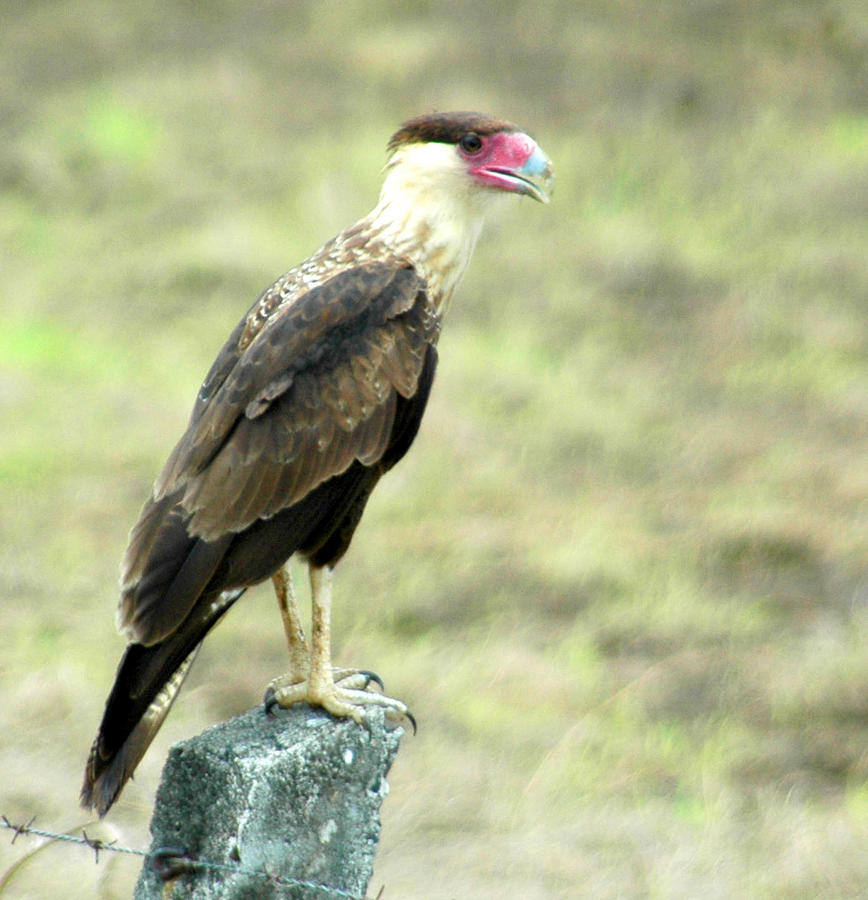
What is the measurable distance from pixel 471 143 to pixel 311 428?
0.75 m

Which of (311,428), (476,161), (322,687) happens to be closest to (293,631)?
(322,687)

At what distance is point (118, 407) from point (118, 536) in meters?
1.19

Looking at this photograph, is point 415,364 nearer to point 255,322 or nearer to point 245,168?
point 255,322

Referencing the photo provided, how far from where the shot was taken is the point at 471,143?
332 centimetres

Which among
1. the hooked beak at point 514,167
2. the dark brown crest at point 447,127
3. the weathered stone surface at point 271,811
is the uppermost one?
the dark brown crest at point 447,127

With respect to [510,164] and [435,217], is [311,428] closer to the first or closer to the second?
[435,217]

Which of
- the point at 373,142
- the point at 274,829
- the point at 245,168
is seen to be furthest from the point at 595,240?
the point at 274,829

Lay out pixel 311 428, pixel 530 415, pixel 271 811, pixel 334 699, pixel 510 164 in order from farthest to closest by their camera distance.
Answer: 1. pixel 530 415
2. pixel 510 164
3. pixel 311 428
4. pixel 334 699
5. pixel 271 811

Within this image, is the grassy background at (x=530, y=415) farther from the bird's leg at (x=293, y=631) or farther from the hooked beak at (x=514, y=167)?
the hooked beak at (x=514, y=167)

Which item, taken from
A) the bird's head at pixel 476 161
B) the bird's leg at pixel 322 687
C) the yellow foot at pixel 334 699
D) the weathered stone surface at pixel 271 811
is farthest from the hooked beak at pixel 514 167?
the weathered stone surface at pixel 271 811

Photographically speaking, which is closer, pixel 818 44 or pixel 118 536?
pixel 118 536

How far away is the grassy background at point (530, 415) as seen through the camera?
17.9ft

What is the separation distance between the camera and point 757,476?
7477 mm

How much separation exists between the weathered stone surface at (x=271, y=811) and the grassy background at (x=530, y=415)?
238mm
